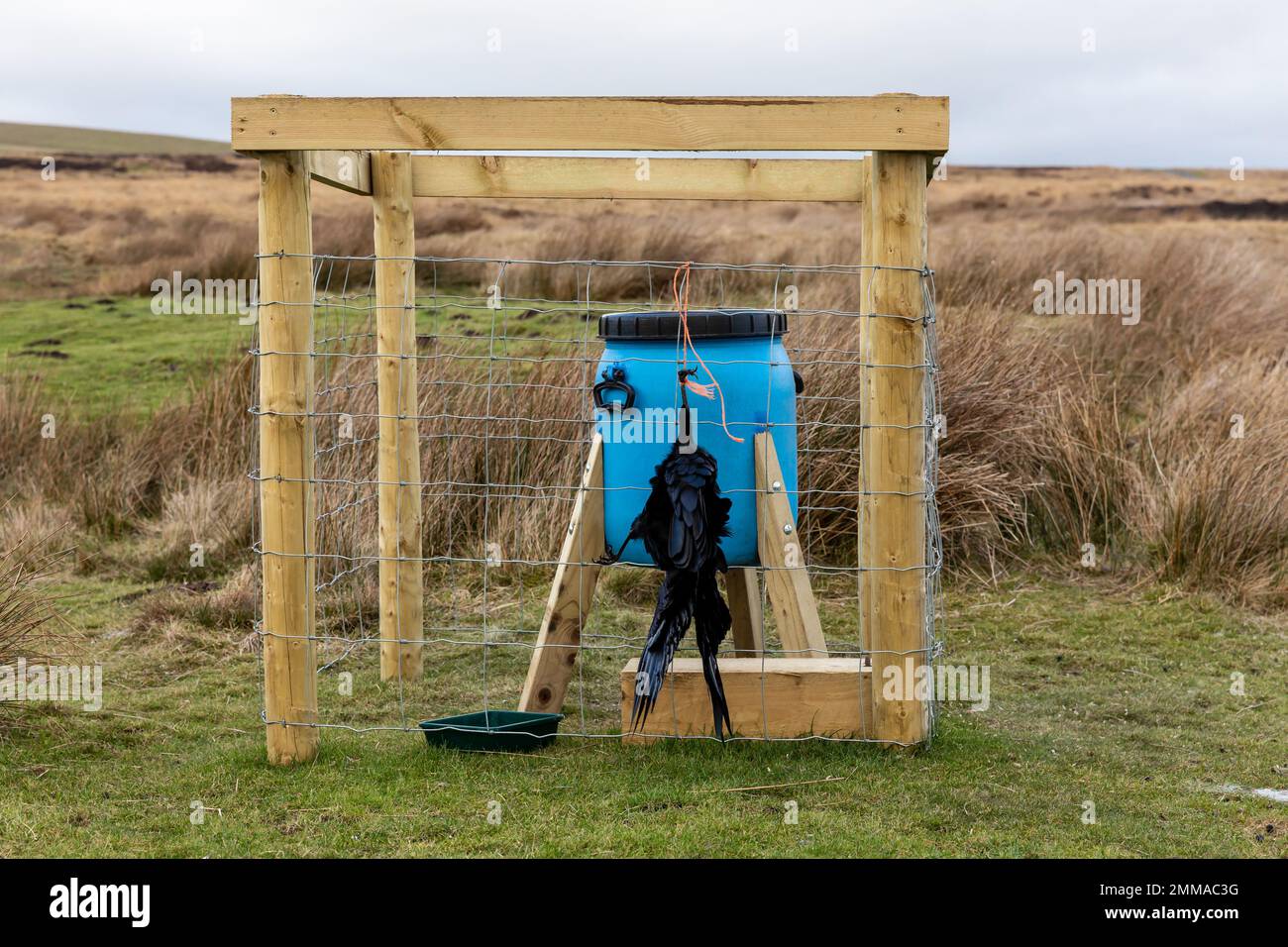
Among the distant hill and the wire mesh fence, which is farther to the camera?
the distant hill

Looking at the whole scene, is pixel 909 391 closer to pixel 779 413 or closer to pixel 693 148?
pixel 779 413

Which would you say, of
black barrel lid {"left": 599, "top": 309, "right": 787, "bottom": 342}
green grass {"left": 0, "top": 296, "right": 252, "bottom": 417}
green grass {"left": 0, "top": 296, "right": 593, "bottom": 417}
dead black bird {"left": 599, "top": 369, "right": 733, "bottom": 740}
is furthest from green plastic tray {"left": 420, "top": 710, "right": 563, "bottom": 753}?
green grass {"left": 0, "top": 296, "right": 252, "bottom": 417}

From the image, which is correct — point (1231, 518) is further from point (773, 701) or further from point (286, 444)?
point (286, 444)

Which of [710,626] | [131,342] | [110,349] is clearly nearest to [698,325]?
[710,626]

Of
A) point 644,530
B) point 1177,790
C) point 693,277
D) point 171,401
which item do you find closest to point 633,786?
point 644,530

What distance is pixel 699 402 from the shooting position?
4.33m

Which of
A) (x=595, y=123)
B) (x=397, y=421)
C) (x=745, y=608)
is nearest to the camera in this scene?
(x=595, y=123)

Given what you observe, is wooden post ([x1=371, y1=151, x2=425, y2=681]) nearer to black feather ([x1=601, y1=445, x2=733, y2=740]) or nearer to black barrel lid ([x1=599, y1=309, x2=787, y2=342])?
black barrel lid ([x1=599, y1=309, x2=787, y2=342])

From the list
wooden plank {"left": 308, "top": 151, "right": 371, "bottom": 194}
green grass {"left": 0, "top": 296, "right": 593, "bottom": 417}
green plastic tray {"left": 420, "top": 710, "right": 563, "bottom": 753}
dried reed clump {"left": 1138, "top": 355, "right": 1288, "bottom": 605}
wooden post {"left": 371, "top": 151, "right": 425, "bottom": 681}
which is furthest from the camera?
green grass {"left": 0, "top": 296, "right": 593, "bottom": 417}

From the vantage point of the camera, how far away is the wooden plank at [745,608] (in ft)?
16.3

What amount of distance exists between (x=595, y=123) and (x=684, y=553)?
130cm

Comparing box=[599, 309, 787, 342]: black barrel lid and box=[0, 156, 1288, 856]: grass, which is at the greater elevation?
box=[599, 309, 787, 342]: black barrel lid

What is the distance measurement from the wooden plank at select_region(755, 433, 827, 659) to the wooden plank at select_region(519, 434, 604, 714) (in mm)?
554

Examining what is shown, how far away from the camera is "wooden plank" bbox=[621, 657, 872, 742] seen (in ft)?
14.0
